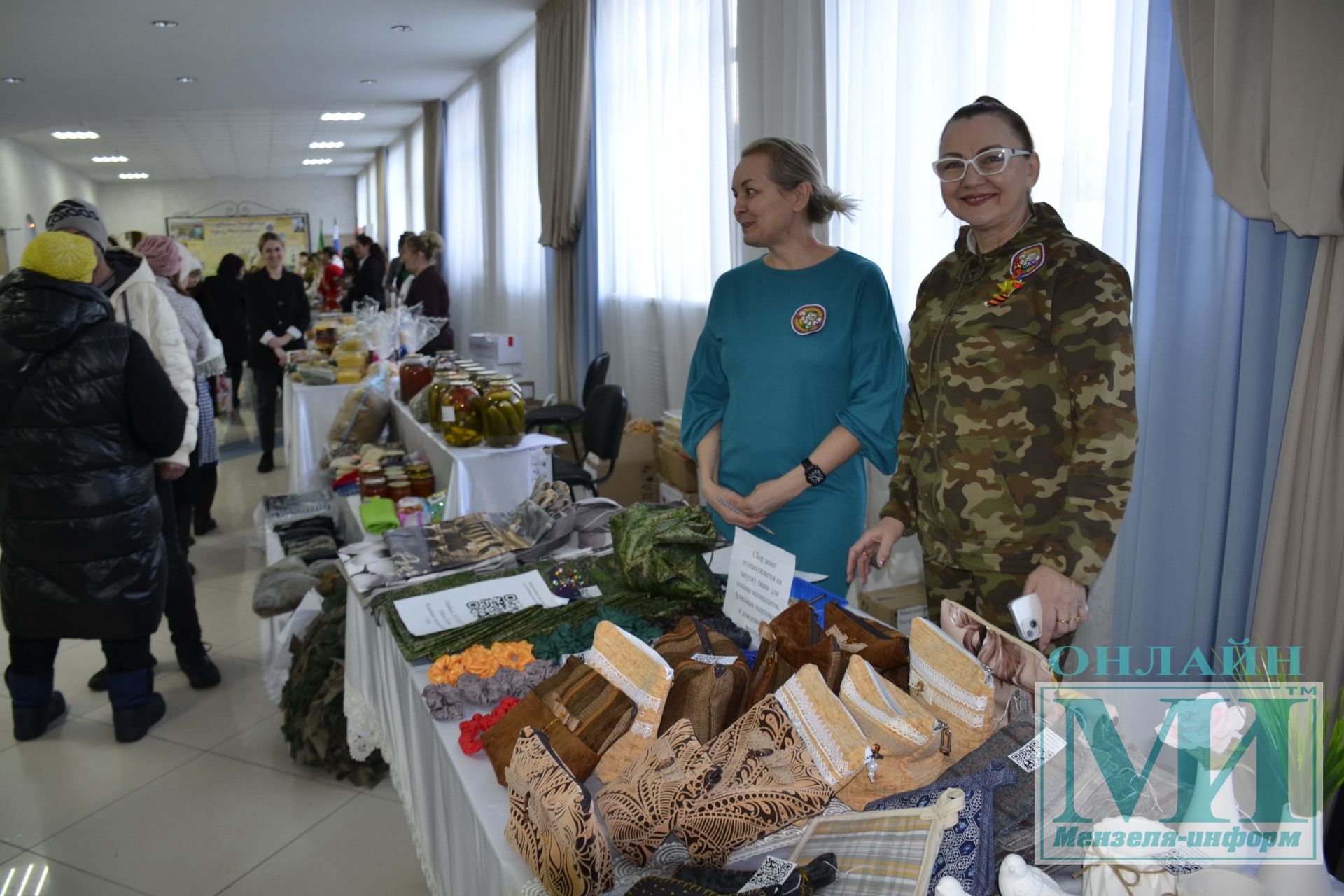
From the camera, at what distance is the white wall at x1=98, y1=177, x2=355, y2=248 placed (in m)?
16.1

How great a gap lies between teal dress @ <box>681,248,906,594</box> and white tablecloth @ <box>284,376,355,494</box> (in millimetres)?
2939

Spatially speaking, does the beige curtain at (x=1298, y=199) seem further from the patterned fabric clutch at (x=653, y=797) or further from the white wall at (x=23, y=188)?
the white wall at (x=23, y=188)

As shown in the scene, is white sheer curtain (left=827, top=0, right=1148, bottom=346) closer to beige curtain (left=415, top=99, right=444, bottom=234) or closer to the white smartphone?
the white smartphone

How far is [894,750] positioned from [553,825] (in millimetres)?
364

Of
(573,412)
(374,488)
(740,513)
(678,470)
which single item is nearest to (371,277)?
(573,412)

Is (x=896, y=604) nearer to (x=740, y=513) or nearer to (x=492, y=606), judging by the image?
(x=740, y=513)

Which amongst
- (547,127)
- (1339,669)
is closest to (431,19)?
(547,127)

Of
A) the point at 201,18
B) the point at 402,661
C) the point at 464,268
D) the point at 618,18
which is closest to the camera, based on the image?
the point at 402,661

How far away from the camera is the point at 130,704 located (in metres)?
2.68

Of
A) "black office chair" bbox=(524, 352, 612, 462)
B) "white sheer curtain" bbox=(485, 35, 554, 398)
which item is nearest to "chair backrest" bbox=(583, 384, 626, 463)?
"black office chair" bbox=(524, 352, 612, 462)

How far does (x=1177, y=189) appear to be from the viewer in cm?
187

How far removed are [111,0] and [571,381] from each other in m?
3.51

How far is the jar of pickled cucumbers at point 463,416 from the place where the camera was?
2705 millimetres

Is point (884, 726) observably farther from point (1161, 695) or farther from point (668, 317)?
point (668, 317)
